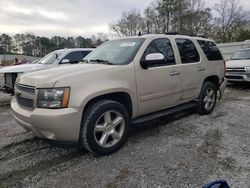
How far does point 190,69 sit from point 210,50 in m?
1.22

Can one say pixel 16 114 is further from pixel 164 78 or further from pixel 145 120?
pixel 164 78

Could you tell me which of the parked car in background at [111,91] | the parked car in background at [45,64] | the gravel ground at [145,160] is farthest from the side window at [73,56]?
the gravel ground at [145,160]

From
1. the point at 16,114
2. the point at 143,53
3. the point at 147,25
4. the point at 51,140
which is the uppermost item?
the point at 147,25

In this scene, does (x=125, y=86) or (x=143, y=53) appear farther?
(x=143, y=53)

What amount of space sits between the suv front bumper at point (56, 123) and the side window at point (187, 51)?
8.84 feet

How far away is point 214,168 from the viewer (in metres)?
3.14

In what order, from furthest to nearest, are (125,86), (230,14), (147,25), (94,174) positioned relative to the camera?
(147,25)
(230,14)
(125,86)
(94,174)

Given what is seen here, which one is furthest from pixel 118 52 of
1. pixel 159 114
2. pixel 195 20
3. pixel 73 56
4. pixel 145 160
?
pixel 195 20

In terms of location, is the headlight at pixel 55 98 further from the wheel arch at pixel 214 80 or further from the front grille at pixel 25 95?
the wheel arch at pixel 214 80

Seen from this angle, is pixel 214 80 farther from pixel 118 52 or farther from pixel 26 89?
pixel 26 89

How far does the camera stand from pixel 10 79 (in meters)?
7.04

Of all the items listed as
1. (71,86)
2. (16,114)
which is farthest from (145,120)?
(16,114)

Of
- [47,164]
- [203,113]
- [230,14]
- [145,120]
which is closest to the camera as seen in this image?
[47,164]

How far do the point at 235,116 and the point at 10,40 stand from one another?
70.5m
